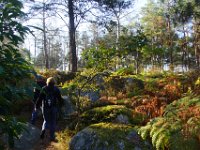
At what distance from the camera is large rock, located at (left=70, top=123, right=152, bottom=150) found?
7.44 meters

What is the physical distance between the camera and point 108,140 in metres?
7.56

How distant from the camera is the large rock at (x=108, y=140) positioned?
24.4 ft

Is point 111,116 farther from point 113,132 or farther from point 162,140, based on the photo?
point 162,140

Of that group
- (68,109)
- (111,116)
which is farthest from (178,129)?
(68,109)

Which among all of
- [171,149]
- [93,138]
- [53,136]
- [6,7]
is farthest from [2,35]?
[53,136]

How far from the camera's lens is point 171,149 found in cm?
621

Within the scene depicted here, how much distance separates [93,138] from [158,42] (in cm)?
3863

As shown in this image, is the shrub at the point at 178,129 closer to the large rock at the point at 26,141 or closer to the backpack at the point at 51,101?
the backpack at the point at 51,101

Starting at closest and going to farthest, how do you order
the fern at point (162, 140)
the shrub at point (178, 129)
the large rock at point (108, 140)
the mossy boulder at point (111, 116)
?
the shrub at point (178, 129) → the fern at point (162, 140) → the large rock at point (108, 140) → the mossy boulder at point (111, 116)

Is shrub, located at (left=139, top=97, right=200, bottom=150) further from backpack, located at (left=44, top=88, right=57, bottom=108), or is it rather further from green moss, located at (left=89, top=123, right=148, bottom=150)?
backpack, located at (left=44, top=88, right=57, bottom=108)

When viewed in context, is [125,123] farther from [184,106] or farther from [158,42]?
[158,42]

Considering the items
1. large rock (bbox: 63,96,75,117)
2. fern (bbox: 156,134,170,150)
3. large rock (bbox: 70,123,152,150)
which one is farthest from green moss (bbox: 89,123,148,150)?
large rock (bbox: 63,96,75,117)

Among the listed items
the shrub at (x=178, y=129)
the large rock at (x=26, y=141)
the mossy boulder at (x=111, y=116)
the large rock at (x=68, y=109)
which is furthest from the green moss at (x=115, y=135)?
the large rock at (x=68, y=109)

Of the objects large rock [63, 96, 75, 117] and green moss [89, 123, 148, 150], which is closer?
green moss [89, 123, 148, 150]
